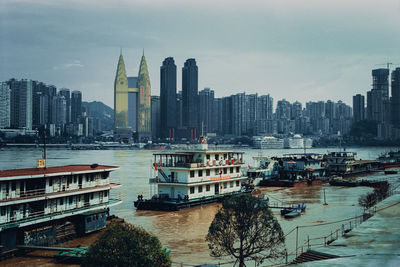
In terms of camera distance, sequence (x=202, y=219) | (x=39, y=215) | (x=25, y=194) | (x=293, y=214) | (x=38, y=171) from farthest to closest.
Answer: (x=293, y=214) → (x=202, y=219) → (x=38, y=171) → (x=39, y=215) → (x=25, y=194)

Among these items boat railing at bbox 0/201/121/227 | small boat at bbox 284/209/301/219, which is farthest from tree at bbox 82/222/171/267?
small boat at bbox 284/209/301/219

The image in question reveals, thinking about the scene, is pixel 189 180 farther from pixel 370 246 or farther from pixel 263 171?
pixel 263 171

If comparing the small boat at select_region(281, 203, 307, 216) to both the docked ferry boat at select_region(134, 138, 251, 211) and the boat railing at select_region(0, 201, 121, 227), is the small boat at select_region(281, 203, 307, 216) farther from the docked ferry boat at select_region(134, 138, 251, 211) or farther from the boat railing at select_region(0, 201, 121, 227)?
the boat railing at select_region(0, 201, 121, 227)

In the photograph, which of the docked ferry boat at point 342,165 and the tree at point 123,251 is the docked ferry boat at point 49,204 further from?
the docked ferry boat at point 342,165

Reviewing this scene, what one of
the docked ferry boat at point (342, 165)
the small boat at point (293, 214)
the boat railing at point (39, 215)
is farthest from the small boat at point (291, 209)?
the docked ferry boat at point (342, 165)

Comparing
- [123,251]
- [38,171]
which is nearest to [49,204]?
[38,171]

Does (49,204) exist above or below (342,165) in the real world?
above
